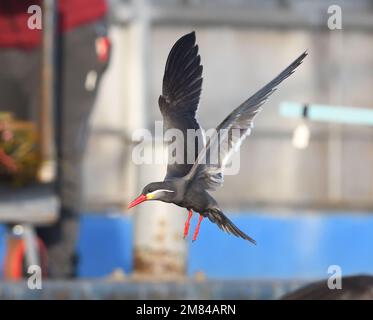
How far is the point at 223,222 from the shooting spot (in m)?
0.94

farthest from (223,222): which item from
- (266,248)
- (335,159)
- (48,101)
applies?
(335,159)

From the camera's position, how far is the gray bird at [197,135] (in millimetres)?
936

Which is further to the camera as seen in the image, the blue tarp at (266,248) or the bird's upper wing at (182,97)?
the blue tarp at (266,248)

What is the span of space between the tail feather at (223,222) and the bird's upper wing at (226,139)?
29 mm

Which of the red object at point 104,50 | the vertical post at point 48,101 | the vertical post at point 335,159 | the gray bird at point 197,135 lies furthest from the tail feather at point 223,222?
the vertical post at point 335,159

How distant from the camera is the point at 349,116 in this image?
1.13 metres

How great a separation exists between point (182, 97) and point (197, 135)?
43 mm

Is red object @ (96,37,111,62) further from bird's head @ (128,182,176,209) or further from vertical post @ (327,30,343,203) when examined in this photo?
vertical post @ (327,30,343,203)

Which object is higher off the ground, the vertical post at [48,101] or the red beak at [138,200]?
the vertical post at [48,101]

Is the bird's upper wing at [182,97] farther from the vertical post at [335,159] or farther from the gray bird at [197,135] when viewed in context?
the vertical post at [335,159]

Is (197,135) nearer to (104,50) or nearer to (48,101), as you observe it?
(104,50)

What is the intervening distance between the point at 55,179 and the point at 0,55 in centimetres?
109

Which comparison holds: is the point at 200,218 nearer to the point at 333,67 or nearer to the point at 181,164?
the point at 181,164

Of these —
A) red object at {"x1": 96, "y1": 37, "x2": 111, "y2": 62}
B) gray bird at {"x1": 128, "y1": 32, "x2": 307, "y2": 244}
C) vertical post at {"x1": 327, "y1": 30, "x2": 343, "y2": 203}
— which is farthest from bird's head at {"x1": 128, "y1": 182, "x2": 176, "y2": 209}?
vertical post at {"x1": 327, "y1": 30, "x2": 343, "y2": 203}
